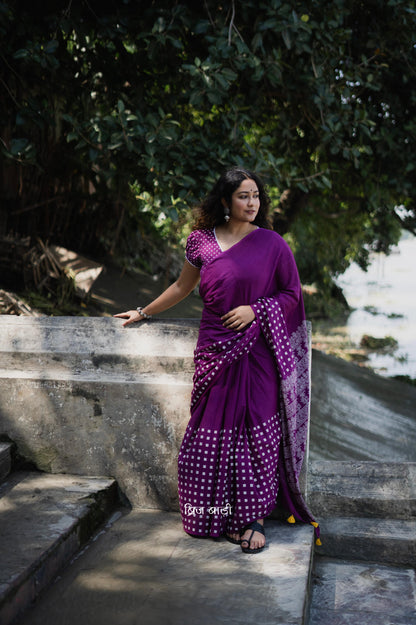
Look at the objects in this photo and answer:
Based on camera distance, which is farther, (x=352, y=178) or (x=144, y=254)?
(x=144, y=254)

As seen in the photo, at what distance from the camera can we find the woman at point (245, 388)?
2600 mm

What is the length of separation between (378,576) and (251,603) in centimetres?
80

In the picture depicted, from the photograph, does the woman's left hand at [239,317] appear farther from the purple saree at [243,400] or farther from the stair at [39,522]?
the stair at [39,522]

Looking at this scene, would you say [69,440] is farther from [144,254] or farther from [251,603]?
[144,254]

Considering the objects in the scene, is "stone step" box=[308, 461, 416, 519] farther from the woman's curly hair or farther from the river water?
the river water

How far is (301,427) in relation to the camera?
9.09 ft

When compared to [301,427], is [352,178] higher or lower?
higher

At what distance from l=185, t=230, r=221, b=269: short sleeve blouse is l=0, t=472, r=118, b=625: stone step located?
43.1 inches

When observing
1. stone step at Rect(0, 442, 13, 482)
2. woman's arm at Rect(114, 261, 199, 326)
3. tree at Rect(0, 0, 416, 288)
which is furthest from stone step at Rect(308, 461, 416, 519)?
tree at Rect(0, 0, 416, 288)

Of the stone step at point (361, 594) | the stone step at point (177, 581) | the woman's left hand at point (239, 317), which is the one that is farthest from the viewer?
the woman's left hand at point (239, 317)

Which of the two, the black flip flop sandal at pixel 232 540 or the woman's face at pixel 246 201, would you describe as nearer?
the black flip flop sandal at pixel 232 540

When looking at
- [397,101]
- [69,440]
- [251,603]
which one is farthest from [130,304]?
[251,603]

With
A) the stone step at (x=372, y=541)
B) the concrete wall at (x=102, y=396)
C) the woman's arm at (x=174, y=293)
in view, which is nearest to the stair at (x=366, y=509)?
the stone step at (x=372, y=541)

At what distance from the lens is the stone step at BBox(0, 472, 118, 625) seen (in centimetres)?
205
